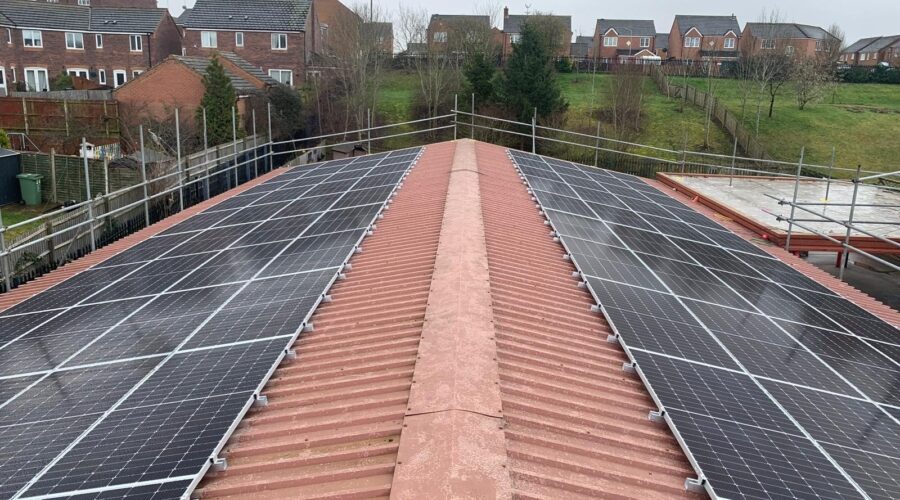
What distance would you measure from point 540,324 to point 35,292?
9.66 metres

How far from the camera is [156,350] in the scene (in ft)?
27.6

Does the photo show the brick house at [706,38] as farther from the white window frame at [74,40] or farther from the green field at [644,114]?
the white window frame at [74,40]

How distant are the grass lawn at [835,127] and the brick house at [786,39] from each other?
4531 millimetres

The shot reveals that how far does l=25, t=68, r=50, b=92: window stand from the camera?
5116 cm

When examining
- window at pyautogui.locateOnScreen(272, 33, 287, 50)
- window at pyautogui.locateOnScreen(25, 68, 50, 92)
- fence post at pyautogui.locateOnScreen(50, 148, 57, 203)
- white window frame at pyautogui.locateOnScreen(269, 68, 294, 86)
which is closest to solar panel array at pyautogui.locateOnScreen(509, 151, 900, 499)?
fence post at pyautogui.locateOnScreen(50, 148, 57, 203)

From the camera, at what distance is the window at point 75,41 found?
51656mm

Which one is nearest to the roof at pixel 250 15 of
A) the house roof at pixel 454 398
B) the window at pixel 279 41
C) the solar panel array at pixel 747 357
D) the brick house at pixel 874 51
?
the window at pixel 279 41

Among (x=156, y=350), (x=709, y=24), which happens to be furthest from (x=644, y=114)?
(x=156, y=350)

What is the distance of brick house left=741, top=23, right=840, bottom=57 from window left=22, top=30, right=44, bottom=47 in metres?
60.2

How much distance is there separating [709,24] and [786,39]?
2399 centimetres

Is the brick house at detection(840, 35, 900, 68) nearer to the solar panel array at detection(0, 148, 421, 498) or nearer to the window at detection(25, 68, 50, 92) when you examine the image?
the window at detection(25, 68, 50, 92)

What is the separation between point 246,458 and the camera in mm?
5934

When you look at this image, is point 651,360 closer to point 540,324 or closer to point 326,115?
point 540,324

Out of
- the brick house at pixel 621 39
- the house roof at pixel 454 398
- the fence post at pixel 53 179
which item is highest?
the brick house at pixel 621 39
